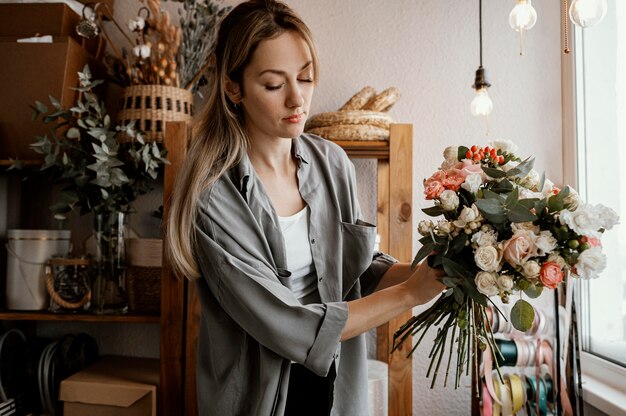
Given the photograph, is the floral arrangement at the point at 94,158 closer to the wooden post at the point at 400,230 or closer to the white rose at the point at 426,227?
the wooden post at the point at 400,230

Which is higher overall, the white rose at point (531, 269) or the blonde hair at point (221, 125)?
the blonde hair at point (221, 125)

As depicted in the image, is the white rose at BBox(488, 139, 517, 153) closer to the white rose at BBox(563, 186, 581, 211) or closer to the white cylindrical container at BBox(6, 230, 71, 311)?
the white rose at BBox(563, 186, 581, 211)

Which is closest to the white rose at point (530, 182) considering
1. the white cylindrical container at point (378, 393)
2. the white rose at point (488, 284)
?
the white rose at point (488, 284)

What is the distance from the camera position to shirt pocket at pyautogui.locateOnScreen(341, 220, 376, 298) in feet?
4.40

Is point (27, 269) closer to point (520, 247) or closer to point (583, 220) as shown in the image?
point (520, 247)

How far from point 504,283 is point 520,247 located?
0.24 ft

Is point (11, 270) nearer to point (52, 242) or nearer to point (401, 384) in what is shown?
point (52, 242)

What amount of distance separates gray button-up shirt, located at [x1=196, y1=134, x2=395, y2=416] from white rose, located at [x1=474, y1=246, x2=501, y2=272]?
32 centimetres

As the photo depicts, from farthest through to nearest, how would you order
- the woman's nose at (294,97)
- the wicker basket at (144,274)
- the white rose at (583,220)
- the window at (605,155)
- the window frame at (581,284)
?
the wicker basket at (144,274) → the window at (605,155) → the window frame at (581,284) → the woman's nose at (294,97) → the white rose at (583,220)

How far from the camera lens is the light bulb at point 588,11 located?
1.12m

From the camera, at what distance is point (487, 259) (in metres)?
0.94

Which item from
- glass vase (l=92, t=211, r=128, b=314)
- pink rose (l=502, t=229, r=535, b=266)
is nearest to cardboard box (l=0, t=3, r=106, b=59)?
glass vase (l=92, t=211, r=128, b=314)

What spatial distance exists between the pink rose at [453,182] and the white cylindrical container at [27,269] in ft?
5.08

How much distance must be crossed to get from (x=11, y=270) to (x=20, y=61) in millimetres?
783
